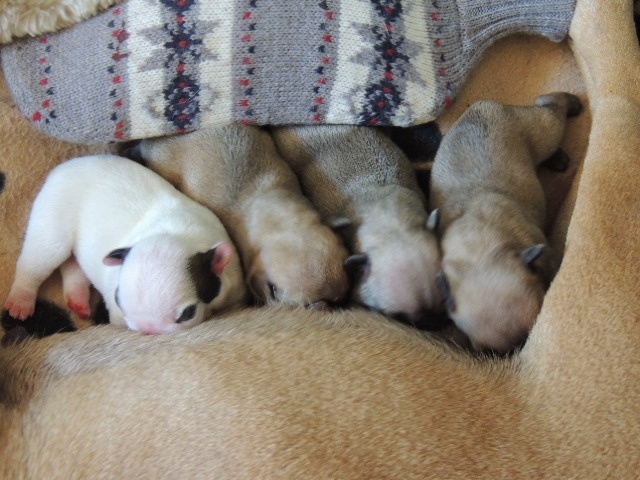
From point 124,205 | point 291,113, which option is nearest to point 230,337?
point 124,205

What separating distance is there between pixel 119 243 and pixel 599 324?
3.96 feet

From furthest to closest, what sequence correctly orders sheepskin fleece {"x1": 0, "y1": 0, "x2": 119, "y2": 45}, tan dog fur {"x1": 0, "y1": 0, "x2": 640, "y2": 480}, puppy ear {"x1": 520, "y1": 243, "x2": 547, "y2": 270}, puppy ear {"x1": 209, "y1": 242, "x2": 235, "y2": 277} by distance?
sheepskin fleece {"x1": 0, "y1": 0, "x2": 119, "y2": 45}
puppy ear {"x1": 209, "y1": 242, "x2": 235, "y2": 277}
puppy ear {"x1": 520, "y1": 243, "x2": 547, "y2": 270}
tan dog fur {"x1": 0, "y1": 0, "x2": 640, "y2": 480}

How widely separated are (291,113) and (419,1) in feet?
1.65

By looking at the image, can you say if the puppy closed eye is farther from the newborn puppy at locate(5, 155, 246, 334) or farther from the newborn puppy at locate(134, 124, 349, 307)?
the newborn puppy at locate(134, 124, 349, 307)

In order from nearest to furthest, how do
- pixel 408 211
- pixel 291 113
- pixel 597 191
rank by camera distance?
pixel 597 191 < pixel 408 211 < pixel 291 113

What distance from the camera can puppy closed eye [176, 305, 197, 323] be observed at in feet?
4.85

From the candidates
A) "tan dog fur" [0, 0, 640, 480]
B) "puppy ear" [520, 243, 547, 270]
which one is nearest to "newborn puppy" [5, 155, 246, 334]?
"tan dog fur" [0, 0, 640, 480]

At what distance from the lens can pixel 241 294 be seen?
1712mm

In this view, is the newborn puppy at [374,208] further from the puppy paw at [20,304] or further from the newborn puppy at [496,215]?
the puppy paw at [20,304]

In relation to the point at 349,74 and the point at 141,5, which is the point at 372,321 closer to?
the point at 349,74

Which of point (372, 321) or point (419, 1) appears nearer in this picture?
point (372, 321)

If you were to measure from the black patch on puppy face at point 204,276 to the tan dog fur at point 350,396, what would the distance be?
10 cm

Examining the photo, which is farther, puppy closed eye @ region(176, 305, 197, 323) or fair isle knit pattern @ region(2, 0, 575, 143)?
fair isle knit pattern @ region(2, 0, 575, 143)

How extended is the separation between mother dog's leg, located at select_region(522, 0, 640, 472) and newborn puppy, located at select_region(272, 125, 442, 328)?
33 cm
